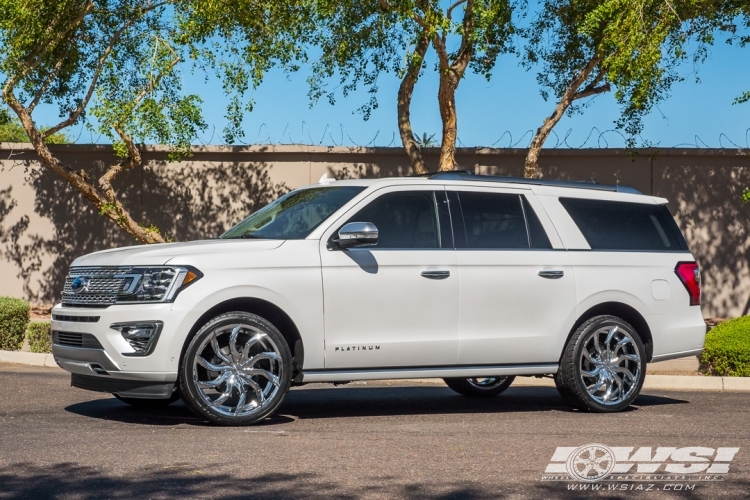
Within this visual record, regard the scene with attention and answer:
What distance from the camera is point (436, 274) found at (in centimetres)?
893

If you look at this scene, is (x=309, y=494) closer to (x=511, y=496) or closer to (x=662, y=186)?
(x=511, y=496)

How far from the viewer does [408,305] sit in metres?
8.79

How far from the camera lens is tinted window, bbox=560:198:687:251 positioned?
9883mm

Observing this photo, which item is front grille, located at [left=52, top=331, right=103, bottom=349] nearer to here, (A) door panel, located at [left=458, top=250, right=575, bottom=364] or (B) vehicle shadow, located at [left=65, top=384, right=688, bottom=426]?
(B) vehicle shadow, located at [left=65, top=384, right=688, bottom=426]

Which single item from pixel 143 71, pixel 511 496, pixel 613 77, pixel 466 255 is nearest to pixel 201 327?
pixel 466 255

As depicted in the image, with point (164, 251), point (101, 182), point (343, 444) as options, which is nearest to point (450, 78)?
point (101, 182)

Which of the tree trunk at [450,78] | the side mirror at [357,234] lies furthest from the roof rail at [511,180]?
the tree trunk at [450,78]

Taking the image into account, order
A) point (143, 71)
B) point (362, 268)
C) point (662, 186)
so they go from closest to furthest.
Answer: point (362, 268), point (143, 71), point (662, 186)

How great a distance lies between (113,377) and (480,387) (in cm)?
425

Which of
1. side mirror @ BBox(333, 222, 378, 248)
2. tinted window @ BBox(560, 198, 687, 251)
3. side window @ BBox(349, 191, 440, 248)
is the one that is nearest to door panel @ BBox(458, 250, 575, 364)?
side window @ BBox(349, 191, 440, 248)

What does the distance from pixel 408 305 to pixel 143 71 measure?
10280mm

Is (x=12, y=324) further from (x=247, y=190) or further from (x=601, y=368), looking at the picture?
(x=601, y=368)

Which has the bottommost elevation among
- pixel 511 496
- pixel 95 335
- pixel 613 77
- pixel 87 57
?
pixel 511 496

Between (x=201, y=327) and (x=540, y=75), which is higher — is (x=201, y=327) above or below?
below
